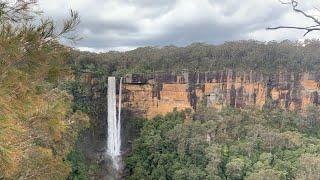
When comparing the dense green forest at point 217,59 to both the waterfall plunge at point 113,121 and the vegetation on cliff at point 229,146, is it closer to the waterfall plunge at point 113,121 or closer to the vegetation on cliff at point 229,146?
the waterfall plunge at point 113,121

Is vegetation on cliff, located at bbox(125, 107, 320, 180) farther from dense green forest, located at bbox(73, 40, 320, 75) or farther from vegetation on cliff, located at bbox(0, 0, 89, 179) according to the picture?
vegetation on cliff, located at bbox(0, 0, 89, 179)

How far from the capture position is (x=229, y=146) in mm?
24359

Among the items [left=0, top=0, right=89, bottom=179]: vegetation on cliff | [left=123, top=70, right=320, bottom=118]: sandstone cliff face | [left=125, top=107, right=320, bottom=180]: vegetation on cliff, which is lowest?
[left=125, top=107, right=320, bottom=180]: vegetation on cliff

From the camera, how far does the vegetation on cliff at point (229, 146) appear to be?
69.4 ft

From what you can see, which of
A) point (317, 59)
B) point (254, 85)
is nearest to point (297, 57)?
point (317, 59)

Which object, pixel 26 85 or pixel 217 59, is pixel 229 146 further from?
pixel 26 85

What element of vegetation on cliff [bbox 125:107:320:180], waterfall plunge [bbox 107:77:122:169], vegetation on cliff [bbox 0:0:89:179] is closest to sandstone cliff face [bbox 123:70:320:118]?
waterfall plunge [bbox 107:77:122:169]

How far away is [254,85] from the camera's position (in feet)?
95.5

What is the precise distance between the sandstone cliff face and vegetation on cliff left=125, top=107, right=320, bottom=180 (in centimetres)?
88

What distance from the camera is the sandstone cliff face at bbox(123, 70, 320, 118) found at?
28.4m

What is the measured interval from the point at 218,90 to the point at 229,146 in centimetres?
556

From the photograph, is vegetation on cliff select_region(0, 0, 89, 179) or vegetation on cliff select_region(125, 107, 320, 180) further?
vegetation on cliff select_region(125, 107, 320, 180)

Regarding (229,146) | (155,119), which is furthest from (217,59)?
(229,146)

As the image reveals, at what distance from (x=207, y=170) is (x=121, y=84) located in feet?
35.1
